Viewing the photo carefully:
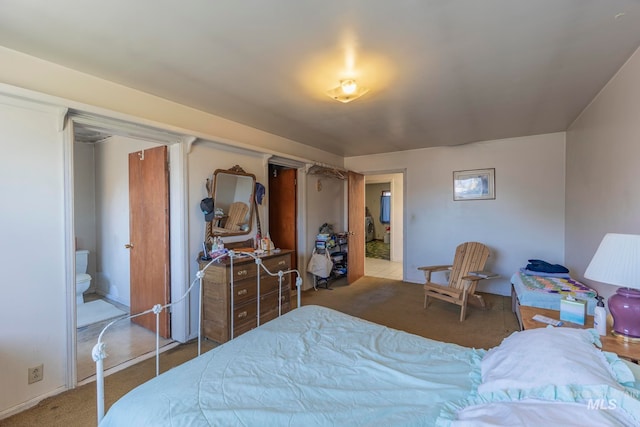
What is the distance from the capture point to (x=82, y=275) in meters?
3.78

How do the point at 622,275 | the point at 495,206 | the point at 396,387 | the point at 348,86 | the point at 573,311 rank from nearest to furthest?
1. the point at 396,387
2. the point at 622,275
3. the point at 573,311
4. the point at 348,86
5. the point at 495,206

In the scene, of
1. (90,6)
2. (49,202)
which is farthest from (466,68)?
(49,202)

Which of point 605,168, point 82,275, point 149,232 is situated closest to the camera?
point 605,168

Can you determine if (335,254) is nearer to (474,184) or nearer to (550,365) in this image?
(474,184)

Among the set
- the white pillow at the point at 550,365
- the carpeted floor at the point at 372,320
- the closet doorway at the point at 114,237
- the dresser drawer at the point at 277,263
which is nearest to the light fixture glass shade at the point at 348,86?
the closet doorway at the point at 114,237

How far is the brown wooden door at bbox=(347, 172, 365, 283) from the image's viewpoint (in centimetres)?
517

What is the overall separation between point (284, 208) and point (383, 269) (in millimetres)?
3066

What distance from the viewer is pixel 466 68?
7.02 feet

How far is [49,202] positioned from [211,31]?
1679mm

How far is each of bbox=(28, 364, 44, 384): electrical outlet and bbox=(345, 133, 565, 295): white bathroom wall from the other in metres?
4.85

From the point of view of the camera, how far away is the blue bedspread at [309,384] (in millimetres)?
994

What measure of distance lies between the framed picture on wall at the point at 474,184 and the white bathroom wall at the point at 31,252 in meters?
5.03

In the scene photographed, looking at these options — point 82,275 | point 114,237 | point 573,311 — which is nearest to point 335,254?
point 114,237

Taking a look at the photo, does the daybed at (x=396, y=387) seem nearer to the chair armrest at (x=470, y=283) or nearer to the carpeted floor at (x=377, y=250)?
the chair armrest at (x=470, y=283)
